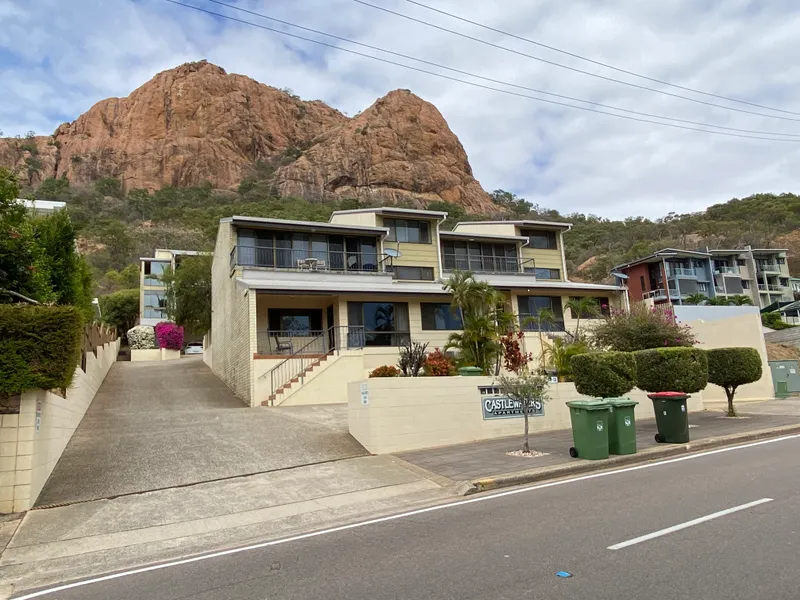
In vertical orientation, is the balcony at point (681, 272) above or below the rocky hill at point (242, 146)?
below

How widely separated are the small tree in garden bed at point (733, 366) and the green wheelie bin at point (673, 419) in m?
6.20

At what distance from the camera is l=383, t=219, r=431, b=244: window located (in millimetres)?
32562

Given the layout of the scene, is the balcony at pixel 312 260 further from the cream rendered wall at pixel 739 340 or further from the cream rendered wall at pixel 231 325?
the cream rendered wall at pixel 739 340

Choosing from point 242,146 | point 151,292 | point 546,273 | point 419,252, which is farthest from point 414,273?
point 242,146

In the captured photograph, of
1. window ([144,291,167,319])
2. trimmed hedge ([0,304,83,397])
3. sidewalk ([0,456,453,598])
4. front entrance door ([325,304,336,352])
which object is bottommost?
sidewalk ([0,456,453,598])

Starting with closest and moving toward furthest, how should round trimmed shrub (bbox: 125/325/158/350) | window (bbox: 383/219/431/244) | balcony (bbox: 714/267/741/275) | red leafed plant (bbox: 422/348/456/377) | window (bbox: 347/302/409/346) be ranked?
red leafed plant (bbox: 422/348/456/377), window (bbox: 347/302/409/346), window (bbox: 383/219/431/244), round trimmed shrub (bbox: 125/325/158/350), balcony (bbox: 714/267/741/275)

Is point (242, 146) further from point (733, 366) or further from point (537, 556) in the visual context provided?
point (537, 556)

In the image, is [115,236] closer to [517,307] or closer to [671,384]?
[517,307]

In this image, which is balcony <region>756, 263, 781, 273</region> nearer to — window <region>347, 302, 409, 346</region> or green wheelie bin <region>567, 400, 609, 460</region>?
window <region>347, 302, 409, 346</region>

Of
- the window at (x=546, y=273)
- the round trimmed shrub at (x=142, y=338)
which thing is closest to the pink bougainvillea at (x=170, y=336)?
the round trimmed shrub at (x=142, y=338)

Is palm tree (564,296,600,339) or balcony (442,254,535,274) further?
balcony (442,254,535,274)

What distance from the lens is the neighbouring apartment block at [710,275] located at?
70.2m

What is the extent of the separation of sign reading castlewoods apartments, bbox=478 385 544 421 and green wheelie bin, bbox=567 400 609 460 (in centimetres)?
304

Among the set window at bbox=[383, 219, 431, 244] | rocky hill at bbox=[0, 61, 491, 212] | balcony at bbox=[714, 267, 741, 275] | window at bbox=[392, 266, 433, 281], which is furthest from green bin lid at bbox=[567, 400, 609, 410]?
rocky hill at bbox=[0, 61, 491, 212]
